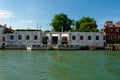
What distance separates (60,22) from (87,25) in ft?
28.1

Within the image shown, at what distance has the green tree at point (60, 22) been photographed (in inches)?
3438

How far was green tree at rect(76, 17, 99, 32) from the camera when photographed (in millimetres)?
85931

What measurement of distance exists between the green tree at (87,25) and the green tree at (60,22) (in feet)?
14.9

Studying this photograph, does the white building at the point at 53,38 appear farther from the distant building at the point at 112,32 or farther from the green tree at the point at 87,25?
the green tree at the point at 87,25

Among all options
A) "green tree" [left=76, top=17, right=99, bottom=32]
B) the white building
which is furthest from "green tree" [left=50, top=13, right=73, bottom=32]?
the white building

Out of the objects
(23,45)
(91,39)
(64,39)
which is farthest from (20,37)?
(91,39)

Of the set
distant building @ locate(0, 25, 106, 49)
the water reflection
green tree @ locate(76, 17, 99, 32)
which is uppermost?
green tree @ locate(76, 17, 99, 32)

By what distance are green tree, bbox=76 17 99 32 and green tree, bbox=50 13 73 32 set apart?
14.9 ft

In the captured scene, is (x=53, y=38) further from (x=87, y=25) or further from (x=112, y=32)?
(x=87, y=25)

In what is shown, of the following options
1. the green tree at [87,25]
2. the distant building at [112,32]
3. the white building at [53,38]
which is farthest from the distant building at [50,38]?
the green tree at [87,25]

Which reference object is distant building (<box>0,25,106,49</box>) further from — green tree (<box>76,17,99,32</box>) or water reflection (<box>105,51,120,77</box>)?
water reflection (<box>105,51,120,77</box>)

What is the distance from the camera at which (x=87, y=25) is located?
283 feet

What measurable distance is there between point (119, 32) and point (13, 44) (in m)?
27.7

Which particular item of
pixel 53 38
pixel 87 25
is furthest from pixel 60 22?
pixel 53 38
